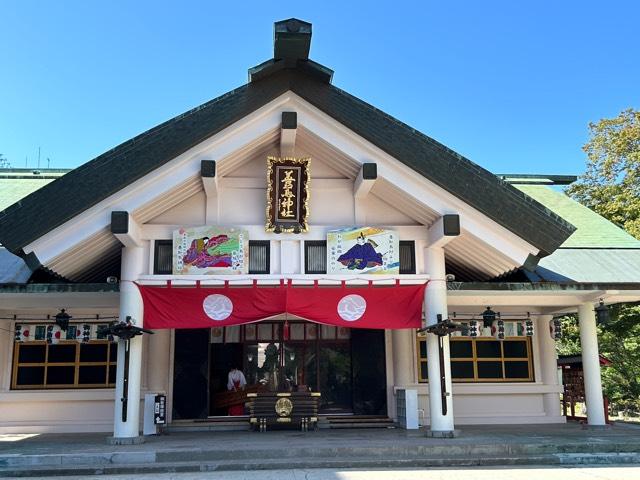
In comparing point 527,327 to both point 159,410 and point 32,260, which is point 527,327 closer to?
point 159,410

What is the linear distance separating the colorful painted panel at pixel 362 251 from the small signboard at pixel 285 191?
0.77 meters

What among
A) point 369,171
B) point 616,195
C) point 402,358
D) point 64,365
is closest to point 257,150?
point 369,171

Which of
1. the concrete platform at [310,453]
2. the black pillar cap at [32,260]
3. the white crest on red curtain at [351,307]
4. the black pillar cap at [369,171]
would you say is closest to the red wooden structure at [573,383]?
the concrete platform at [310,453]

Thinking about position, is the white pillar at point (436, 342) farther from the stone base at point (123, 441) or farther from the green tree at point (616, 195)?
the green tree at point (616, 195)

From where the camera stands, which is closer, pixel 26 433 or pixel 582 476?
pixel 582 476

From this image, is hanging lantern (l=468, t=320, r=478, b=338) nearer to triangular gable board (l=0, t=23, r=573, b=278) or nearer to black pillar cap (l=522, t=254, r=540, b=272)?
triangular gable board (l=0, t=23, r=573, b=278)

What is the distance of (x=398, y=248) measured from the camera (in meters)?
11.6

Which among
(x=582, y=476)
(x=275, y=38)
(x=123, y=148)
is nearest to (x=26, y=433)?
(x=123, y=148)

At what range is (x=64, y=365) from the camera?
47.1ft

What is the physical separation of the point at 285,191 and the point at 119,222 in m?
3.00

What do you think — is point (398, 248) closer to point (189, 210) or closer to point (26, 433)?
point (189, 210)

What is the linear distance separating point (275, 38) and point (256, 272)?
4.22m

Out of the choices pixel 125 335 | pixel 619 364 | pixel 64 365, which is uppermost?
pixel 125 335

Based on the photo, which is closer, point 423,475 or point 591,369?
point 423,475
